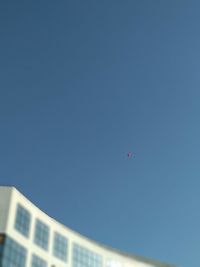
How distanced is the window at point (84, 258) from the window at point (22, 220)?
1260 cm

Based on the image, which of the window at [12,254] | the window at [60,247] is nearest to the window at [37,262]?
the window at [12,254]

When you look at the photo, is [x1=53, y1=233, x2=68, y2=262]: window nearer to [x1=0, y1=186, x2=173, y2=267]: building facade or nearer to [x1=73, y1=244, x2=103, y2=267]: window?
[x1=0, y1=186, x2=173, y2=267]: building facade

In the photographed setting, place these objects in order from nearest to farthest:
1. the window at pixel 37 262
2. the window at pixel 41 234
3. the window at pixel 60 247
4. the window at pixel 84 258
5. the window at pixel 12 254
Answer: the window at pixel 12 254 < the window at pixel 37 262 < the window at pixel 41 234 < the window at pixel 60 247 < the window at pixel 84 258

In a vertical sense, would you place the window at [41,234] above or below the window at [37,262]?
above

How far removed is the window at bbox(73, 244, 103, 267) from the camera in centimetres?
7806

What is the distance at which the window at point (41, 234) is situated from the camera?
71094 mm

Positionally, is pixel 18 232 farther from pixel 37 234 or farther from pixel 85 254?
pixel 85 254

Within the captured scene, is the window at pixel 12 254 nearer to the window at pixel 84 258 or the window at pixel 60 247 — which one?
the window at pixel 60 247

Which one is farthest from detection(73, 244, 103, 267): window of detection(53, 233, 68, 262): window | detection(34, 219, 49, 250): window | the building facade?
detection(34, 219, 49, 250): window

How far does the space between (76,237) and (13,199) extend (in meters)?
17.6

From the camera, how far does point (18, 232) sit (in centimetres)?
6650

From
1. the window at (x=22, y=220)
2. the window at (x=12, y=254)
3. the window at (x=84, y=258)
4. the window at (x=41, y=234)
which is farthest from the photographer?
the window at (x=84, y=258)

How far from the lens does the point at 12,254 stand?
63688 millimetres

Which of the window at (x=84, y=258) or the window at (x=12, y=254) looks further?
the window at (x=84, y=258)
